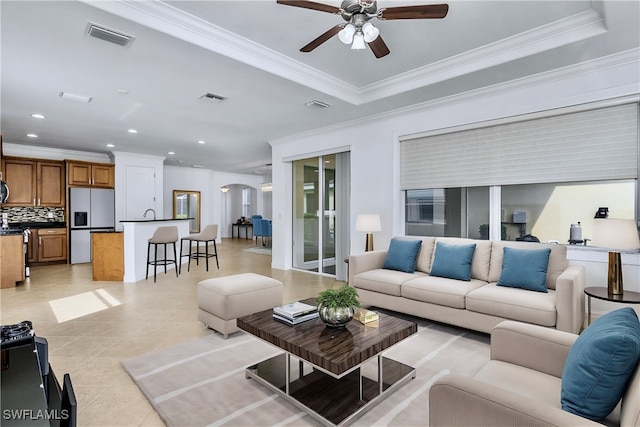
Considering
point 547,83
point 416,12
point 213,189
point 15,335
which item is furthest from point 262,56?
point 213,189

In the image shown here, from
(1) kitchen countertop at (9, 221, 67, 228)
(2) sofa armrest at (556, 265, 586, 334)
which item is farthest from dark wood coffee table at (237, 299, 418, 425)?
(1) kitchen countertop at (9, 221, 67, 228)

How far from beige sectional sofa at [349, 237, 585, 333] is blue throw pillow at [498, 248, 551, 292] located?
61mm

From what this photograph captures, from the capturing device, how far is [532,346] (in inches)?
65.0

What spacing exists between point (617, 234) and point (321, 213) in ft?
13.8

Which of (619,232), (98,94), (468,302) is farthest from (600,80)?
(98,94)

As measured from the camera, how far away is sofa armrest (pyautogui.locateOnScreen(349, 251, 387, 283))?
393 centimetres

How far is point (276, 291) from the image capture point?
3.30m

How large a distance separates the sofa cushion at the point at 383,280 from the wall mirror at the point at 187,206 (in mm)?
8277

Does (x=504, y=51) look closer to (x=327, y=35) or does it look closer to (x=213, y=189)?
(x=327, y=35)

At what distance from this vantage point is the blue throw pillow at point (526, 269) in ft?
9.68

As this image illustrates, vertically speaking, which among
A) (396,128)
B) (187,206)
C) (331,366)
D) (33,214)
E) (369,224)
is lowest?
(331,366)

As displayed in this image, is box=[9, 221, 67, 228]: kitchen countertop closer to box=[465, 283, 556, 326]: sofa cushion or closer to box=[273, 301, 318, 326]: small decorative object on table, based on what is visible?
box=[273, 301, 318, 326]: small decorative object on table

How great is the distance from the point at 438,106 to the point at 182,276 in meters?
5.04

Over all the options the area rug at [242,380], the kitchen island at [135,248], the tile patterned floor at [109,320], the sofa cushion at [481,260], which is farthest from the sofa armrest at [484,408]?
the kitchen island at [135,248]
